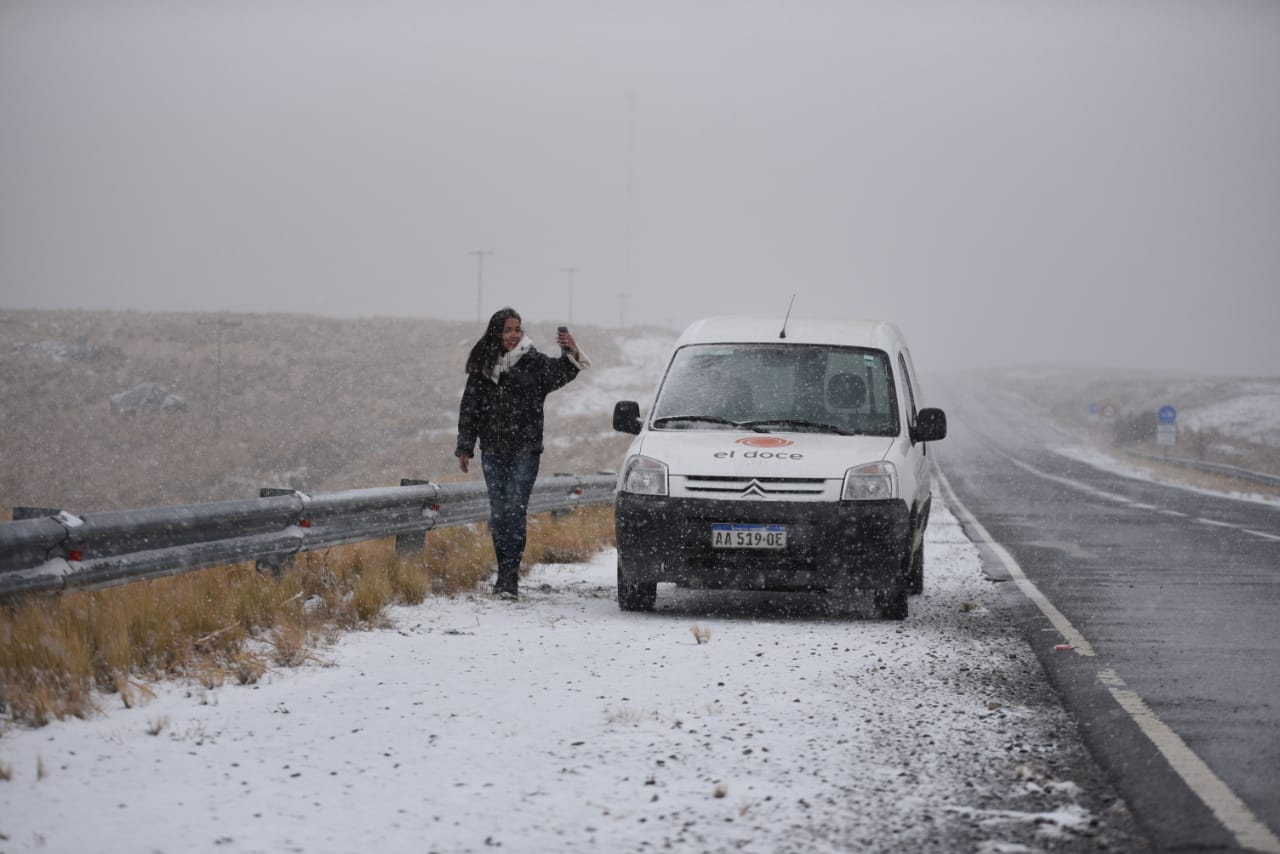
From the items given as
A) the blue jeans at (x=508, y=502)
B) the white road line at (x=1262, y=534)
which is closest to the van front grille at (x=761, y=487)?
the blue jeans at (x=508, y=502)

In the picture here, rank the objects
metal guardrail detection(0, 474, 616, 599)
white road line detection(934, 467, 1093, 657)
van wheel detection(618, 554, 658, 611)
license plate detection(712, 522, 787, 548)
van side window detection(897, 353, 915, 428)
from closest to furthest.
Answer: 1. metal guardrail detection(0, 474, 616, 599)
2. white road line detection(934, 467, 1093, 657)
3. license plate detection(712, 522, 787, 548)
4. van wheel detection(618, 554, 658, 611)
5. van side window detection(897, 353, 915, 428)

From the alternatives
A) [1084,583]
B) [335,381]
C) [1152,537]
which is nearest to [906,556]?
[1084,583]

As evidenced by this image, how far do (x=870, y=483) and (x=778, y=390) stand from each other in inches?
52.2

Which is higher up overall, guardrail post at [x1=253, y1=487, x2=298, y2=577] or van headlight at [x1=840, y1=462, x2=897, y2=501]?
van headlight at [x1=840, y1=462, x2=897, y2=501]

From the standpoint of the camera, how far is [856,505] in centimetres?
812

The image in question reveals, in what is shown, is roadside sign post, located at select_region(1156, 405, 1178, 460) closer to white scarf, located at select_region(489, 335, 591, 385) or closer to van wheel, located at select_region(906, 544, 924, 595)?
van wheel, located at select_region(906, 544, 924, 595)

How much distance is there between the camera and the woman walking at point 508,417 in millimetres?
9336

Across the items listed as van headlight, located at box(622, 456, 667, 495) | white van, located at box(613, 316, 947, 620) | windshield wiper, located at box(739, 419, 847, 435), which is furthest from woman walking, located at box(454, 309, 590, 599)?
windshield wiper, located at box(739, 419, 847, 435)

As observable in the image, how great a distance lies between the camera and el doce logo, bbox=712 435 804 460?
834cm

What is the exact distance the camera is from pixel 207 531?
7.39m

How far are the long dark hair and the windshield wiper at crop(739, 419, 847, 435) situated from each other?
1840 mm

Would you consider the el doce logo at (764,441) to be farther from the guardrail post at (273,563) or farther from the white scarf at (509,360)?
the guardrail post at (273,563)

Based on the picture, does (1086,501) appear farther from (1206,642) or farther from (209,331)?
(209,331)

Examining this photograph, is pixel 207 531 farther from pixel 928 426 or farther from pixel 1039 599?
pixel 1039 599
